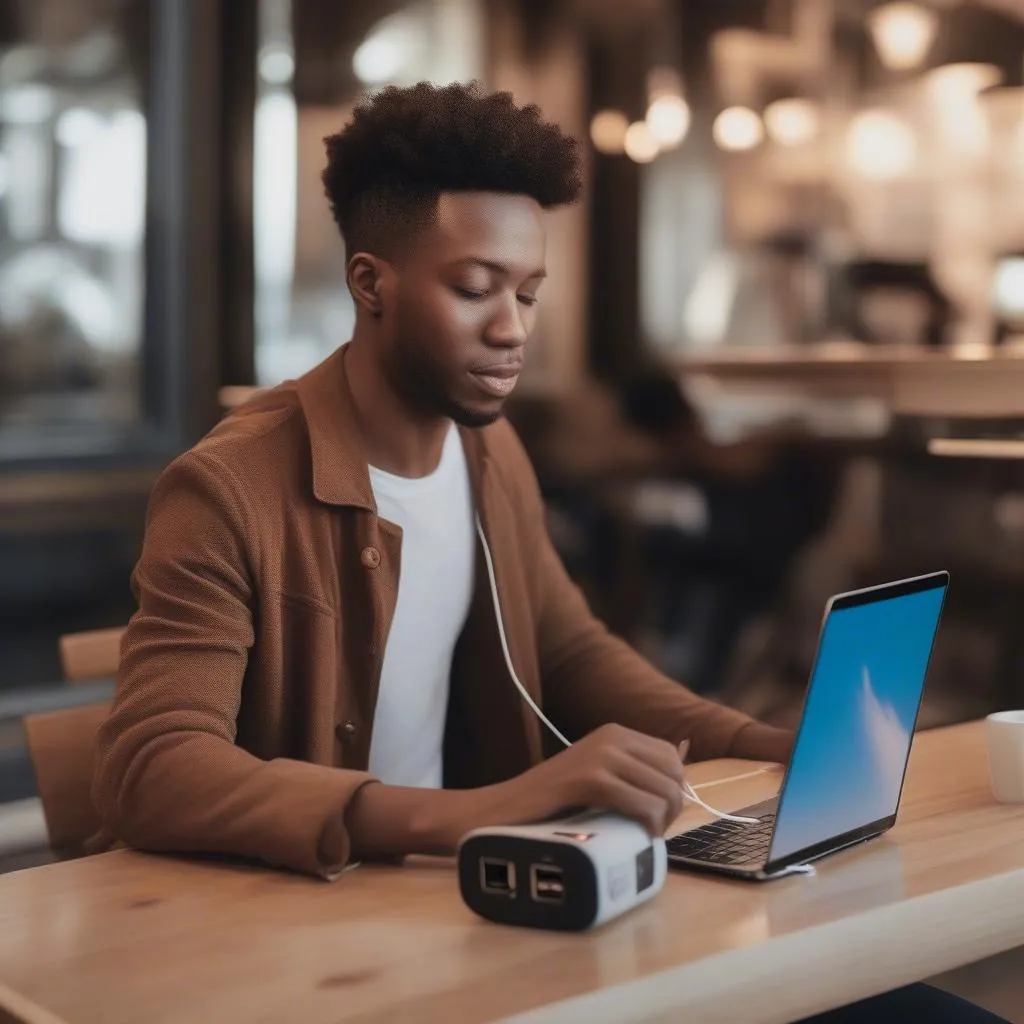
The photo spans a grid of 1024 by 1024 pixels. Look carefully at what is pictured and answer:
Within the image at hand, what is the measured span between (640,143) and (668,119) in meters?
0.11

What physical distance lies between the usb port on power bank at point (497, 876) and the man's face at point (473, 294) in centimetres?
60

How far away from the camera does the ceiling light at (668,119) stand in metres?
4.84

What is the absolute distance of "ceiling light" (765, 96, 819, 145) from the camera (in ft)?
15.0

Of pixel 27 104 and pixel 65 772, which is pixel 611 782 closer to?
pixel 65 772

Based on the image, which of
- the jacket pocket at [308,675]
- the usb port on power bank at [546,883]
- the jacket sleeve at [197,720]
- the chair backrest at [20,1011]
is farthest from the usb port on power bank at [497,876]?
the jacket pocket at [308,675]

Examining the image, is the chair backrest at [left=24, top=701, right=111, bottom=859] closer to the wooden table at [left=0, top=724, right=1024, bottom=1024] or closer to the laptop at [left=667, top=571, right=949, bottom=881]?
the wooden table at [left=0, top=724, right=1024, bottom=1024]

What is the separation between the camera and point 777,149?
465 centimetres

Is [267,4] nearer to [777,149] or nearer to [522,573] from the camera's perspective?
[777,149]

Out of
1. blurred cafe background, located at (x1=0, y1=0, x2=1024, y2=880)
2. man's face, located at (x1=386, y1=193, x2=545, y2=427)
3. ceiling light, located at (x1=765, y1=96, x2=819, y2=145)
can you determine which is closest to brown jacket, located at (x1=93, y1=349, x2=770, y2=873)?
man's face, located at (x1=386, y1=193, x2=545, y2=427)

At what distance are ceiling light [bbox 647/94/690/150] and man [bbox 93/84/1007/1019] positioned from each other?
315cm

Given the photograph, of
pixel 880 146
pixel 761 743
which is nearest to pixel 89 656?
pixel 761 743

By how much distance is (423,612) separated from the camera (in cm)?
172

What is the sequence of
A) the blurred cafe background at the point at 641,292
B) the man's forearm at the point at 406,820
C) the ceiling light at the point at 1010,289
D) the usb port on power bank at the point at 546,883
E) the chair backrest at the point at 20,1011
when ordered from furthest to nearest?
1. the ceiling light at the point at 1010,289
2. the blurred cafe background at the point at 641,292
3. the man's forearm at the point at 406,820
4. the usb port on power bank at the point at 546,883
5. the chair backrest at the point at 20,1011

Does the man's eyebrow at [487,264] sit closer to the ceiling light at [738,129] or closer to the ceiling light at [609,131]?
the ceiling light at [738,129]
